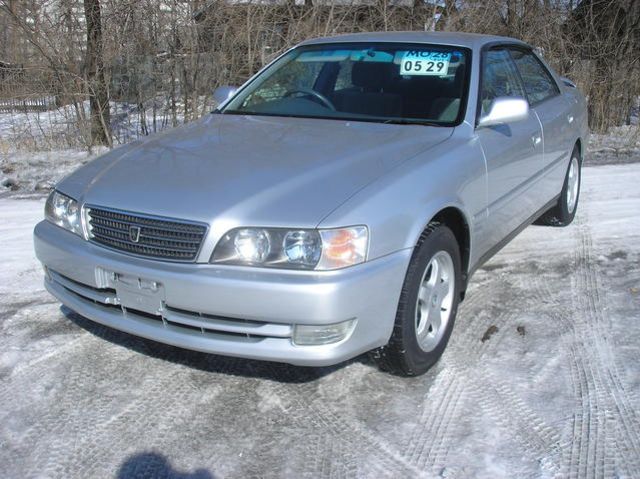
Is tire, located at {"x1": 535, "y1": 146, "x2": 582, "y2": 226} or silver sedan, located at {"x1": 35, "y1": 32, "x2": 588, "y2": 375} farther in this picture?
tire, located at {"x1": 535, "y1": 146, "x2": 582, "y2": 226}

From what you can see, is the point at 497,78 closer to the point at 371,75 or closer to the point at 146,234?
the point at 371,75

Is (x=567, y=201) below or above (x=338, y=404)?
above

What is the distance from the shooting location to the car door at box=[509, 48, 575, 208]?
15.7ft

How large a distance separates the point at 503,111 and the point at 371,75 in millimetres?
870

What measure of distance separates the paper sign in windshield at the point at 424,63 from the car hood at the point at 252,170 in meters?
0.54

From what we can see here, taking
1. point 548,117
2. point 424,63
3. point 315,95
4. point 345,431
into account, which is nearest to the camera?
point 345,431

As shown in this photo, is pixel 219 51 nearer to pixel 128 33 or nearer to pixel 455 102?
pixel 128 33

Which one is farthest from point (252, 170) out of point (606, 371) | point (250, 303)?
point (606, 371)

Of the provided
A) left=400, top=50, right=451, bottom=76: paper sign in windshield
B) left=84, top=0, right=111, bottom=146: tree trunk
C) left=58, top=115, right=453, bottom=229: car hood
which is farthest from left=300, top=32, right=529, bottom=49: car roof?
left=84, top=0, right=111, bottom=146: tree trunk

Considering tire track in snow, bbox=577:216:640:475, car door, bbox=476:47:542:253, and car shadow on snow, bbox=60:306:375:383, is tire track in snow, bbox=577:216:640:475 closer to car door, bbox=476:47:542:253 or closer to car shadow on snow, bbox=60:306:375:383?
car door, bbox=476:47:542:253

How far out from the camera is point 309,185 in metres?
2.94

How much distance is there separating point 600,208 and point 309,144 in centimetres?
394

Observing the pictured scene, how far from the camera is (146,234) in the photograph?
292 cm

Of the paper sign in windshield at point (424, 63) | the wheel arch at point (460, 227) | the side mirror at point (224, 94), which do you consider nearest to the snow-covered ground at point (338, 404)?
the wheel arch at point (460, 227)
